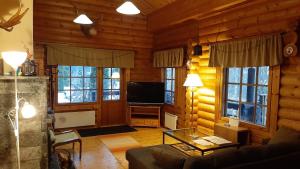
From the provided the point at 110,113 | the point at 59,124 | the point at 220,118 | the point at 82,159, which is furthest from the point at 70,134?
the point at 220,118

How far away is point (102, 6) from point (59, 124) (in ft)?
10.4

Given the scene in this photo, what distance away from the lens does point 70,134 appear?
3.99 metres

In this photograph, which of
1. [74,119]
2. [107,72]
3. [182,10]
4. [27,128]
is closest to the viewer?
[27,128]

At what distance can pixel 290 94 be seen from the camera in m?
3.24

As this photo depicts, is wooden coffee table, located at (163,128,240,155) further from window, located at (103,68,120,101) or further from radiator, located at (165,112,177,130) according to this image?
window, located at (103,68,120,101)

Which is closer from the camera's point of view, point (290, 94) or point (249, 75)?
point (290, 94)

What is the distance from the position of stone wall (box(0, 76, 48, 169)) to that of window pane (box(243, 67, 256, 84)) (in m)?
3.24

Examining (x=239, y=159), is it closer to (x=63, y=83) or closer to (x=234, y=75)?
(x=234, y=75)

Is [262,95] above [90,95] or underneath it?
above

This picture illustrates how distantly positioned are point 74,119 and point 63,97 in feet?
2.03

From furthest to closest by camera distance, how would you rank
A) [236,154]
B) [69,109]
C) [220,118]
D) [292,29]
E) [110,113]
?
[110,113]
[69,109]
[220,118]
[292,29]
[236,154]

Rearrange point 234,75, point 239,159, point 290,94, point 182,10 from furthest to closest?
point 182,10 → point 234,75 → point 290,94 → point 239,159

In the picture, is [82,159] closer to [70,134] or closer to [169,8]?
[70,134]

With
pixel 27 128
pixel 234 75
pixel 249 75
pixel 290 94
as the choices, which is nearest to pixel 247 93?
pixel 249 75
